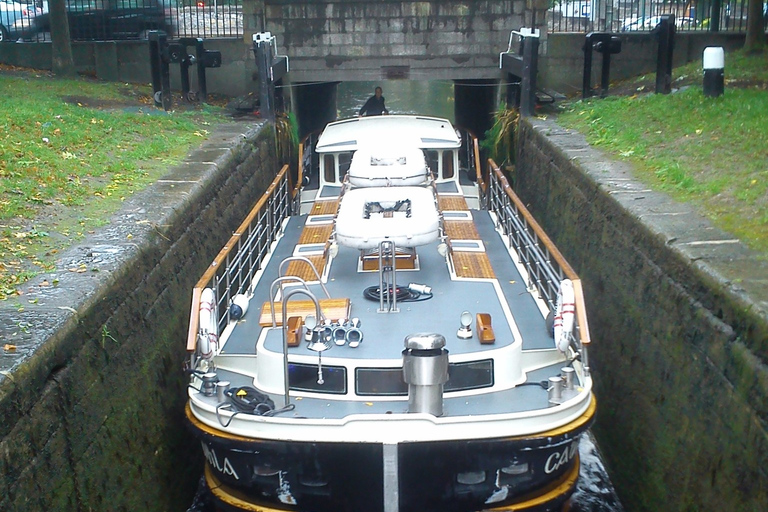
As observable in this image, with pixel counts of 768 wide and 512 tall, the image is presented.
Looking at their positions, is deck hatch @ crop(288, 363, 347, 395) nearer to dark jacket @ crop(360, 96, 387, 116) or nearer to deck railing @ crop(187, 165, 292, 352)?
deck railing @ crop(187, 165, 292, 352)

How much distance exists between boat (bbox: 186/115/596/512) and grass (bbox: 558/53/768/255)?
1803mm

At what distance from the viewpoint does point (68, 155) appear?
11445 mm

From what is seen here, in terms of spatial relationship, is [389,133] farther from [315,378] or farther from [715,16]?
[715,16]

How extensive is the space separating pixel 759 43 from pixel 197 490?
45.9ft

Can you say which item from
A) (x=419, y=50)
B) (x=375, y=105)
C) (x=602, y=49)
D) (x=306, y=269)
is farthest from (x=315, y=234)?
(x=602, y=49)

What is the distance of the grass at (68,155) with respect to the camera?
8164 mm

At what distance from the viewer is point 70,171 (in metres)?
10.7

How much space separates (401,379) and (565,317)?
1592mm

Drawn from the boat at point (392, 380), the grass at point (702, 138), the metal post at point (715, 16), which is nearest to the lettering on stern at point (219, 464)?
the boat at point (392, 380)

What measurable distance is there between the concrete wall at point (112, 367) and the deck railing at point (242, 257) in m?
0.42

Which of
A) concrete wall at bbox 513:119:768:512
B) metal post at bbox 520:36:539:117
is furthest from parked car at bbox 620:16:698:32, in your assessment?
concrete wall at bbox 513:119:768:512

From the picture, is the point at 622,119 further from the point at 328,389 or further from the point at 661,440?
the point at 328,389

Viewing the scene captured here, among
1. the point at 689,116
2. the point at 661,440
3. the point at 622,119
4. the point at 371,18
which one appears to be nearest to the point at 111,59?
the point at 371,18

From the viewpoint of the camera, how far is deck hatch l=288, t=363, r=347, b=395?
727cm
